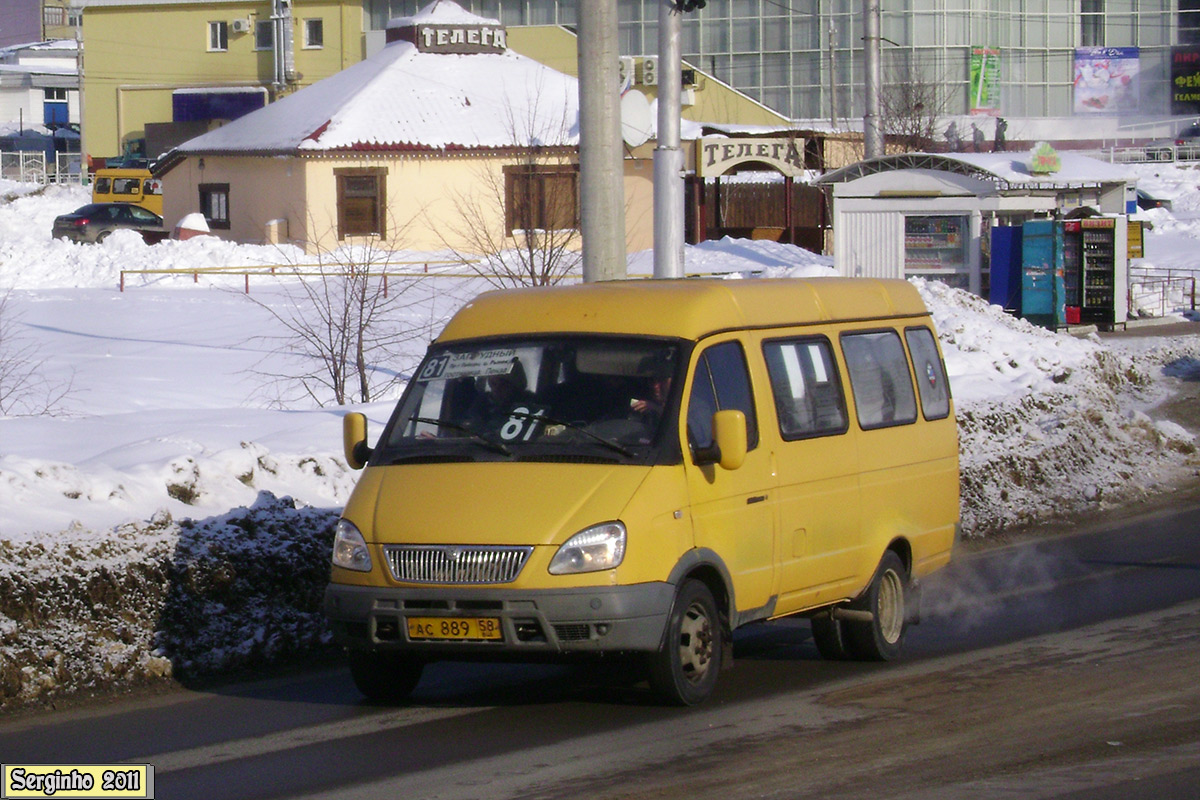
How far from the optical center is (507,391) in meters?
7.95

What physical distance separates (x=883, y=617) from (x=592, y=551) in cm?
261

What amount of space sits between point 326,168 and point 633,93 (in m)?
28.9

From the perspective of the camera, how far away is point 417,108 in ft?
148

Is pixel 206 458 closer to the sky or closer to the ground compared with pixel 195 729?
closer to the sky

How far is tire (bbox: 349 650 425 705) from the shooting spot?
7914 mm

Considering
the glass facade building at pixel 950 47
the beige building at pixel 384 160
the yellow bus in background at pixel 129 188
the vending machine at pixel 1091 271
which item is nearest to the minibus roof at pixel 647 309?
the vending machine at pixel 1091 271

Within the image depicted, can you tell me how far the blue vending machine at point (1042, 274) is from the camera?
27.7 metres

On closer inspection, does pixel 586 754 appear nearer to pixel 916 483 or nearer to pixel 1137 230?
pixel 916 483

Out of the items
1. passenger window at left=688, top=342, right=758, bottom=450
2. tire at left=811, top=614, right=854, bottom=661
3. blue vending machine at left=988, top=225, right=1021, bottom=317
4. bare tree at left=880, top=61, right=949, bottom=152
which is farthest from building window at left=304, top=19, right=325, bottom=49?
passenger window at left=688, top=342, right=758, bottom=450

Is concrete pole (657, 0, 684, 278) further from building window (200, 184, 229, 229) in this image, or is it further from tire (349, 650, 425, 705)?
building window (200, 184, 229, 229)

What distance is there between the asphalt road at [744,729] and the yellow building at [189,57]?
67.4 meters

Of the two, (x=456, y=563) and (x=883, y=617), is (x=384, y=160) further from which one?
(x=456, y=563)

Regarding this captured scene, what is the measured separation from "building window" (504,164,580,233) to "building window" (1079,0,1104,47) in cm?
5493

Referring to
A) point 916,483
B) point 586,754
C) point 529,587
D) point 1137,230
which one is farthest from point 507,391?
point 1137,230
